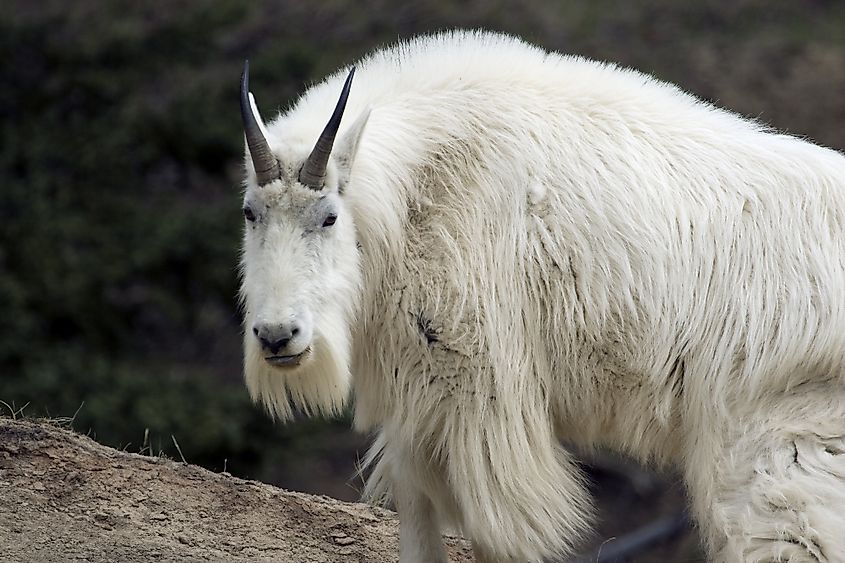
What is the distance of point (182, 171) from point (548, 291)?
32.0 feet

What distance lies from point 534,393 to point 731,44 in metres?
13.0

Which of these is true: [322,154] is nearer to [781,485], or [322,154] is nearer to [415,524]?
[415,524]

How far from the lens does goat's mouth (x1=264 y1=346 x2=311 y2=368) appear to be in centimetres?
500

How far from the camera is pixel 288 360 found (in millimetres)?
5016

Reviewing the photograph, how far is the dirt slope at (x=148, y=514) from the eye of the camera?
18.7 feet

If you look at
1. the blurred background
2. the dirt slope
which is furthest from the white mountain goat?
the blurred background

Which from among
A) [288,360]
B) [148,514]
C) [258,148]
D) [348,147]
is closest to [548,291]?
[348,147]

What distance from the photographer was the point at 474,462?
17.4 ft

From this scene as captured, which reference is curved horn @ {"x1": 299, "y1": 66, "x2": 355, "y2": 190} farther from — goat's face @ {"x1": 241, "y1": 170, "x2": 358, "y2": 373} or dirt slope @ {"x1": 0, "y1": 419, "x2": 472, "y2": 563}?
dirt slope @ {"x1": 0, "y1": 419, "x2": 472, "y2": 563}

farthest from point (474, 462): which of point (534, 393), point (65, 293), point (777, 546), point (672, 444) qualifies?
point (65, 293)

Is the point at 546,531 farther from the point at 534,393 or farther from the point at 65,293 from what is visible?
the point at 65,293

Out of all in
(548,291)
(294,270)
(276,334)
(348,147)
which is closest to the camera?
(276,334)

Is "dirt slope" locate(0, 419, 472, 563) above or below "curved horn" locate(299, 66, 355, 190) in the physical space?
below

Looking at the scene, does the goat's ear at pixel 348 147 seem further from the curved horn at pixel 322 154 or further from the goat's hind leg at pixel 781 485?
the goat's hind leg at pixel 781 485
